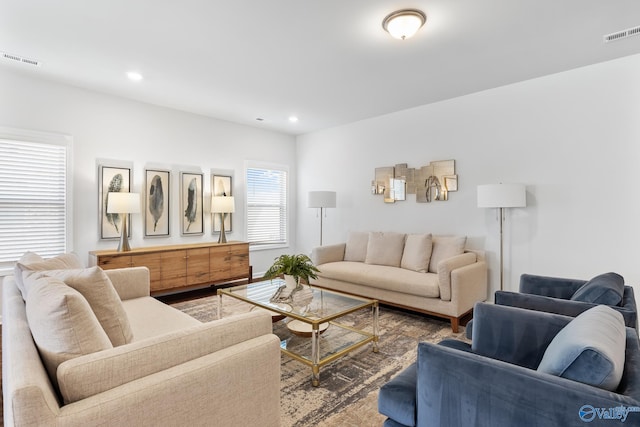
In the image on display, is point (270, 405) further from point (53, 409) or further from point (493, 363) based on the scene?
point (493, 363)

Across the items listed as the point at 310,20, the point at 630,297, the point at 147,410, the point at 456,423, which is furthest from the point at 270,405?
the point at 310,20

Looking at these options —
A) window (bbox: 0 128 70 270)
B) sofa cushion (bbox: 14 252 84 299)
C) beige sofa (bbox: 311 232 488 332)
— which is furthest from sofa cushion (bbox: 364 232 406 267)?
window (bbox: 0 128 70 270)

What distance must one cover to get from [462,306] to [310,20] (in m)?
3.01

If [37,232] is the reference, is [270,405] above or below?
below

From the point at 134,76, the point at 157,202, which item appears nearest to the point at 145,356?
the point at 134,76

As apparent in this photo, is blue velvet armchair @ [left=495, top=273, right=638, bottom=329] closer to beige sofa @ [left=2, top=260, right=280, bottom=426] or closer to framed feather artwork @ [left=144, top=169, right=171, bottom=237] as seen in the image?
beige sofa @ [left=2, top=260, right=280, bottom=426]

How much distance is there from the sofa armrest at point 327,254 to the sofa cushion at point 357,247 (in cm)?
10

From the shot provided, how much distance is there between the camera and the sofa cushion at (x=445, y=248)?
3.86 metres

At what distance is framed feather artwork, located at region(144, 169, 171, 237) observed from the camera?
442 centimetres

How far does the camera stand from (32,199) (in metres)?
3.59

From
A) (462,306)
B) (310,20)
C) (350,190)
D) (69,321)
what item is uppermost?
(310,20)

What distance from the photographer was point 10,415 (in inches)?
34.8

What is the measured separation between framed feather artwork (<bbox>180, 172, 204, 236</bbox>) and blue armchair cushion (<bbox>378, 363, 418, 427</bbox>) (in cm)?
415

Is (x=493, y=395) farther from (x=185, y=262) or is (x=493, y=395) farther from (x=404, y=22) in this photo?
(x=185, y=262)
